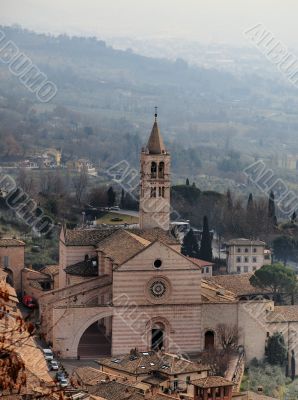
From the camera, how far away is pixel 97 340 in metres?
39.2

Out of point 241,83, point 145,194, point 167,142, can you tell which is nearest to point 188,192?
point 145,194

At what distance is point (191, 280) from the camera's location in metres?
38.7

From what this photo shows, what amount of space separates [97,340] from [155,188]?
5.23m

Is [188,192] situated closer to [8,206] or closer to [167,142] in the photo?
[8,206]

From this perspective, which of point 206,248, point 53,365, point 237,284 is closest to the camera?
point 53,365

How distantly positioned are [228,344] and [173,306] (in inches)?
60.6

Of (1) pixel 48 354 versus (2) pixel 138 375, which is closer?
(2) pixel 138 375

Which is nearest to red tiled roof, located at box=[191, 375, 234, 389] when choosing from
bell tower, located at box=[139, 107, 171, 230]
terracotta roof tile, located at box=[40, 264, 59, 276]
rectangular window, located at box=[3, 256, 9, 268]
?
bell tower, located at box=[139, 107, 171, 230]

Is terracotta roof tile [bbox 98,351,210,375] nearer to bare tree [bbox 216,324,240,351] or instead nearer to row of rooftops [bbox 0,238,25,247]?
bare tree [bbox 216,324,240,351]

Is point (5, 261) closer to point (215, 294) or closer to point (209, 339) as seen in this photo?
point (215, 294)

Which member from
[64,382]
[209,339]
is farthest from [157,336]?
[64,382]

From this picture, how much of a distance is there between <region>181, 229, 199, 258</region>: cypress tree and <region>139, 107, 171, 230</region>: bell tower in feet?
30.5

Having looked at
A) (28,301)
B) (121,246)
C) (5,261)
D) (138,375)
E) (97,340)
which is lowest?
(138,375)

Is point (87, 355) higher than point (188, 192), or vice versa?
point (188, 192)
